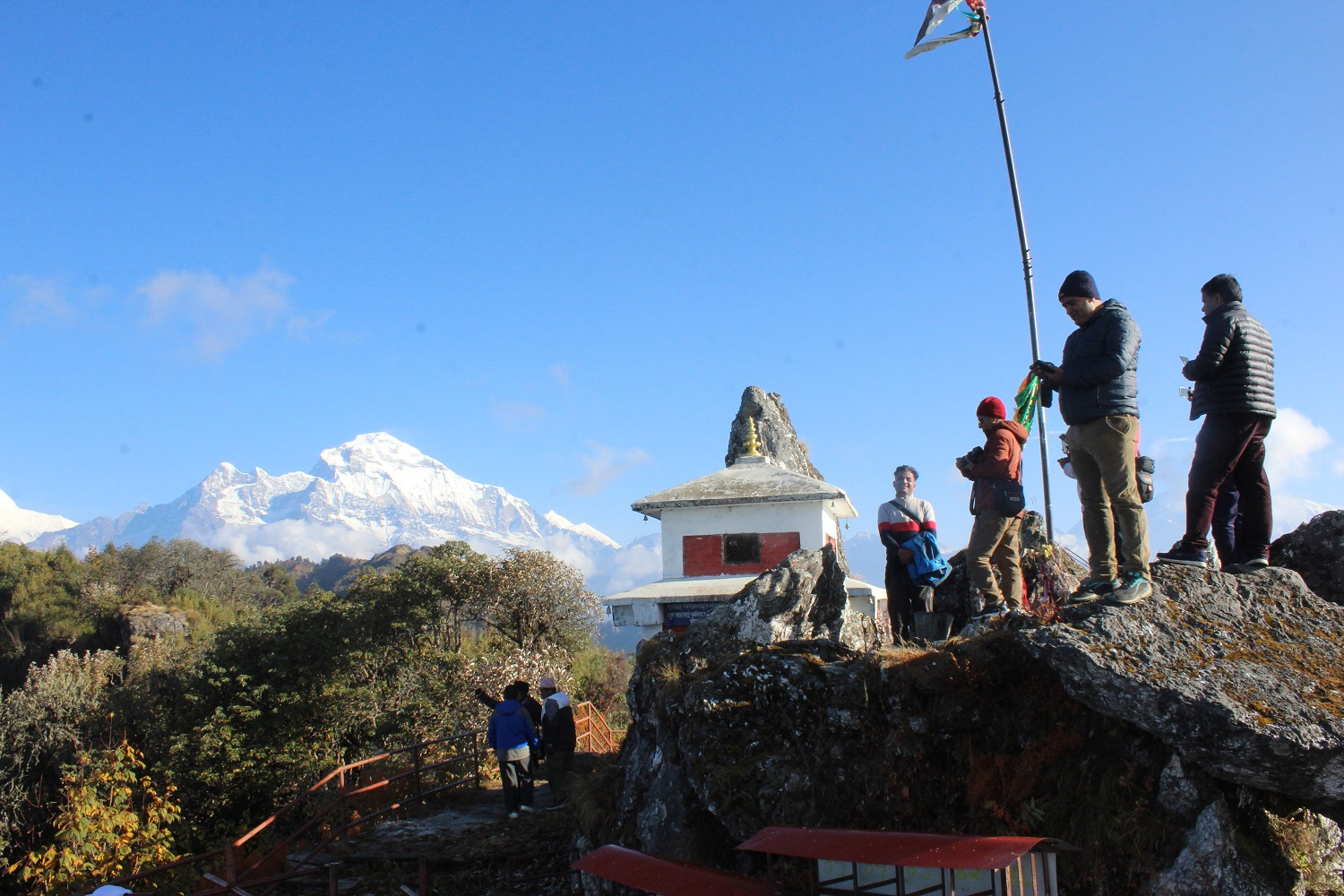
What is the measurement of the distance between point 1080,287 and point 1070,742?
10.8 feet

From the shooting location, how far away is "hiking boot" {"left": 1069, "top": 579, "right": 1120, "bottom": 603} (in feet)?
21.1

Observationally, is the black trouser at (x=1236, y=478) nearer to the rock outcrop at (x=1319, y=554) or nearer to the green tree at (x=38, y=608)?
the rock outcrop at (x=1319, y=554)

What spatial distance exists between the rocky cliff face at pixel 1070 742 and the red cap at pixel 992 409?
2.16m

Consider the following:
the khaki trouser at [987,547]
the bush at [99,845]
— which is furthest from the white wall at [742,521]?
the khaki trouser at [987,547]

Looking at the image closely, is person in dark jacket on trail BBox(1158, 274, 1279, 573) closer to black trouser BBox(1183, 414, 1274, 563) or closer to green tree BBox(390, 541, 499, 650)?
black trouser BBox(1183, 414, 1274, 563)

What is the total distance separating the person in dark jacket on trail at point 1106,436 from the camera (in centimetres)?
649

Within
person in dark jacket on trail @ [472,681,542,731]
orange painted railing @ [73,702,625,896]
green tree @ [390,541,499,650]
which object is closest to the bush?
orange painted railing @ [73,702,625,896]

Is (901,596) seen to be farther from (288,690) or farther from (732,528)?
(288,690)

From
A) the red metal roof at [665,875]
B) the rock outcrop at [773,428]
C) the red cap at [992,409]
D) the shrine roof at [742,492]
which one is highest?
the rock outcrop at [773,428]

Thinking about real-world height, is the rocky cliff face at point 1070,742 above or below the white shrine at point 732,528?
below

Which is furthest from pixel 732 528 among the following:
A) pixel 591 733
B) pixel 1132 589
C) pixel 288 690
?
pixel 288 690

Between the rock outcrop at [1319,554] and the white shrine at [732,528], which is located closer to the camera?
the rock outcrop at [1319,554]

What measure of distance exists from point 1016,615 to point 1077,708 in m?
0.87

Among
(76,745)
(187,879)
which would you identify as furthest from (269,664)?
(187,879)
